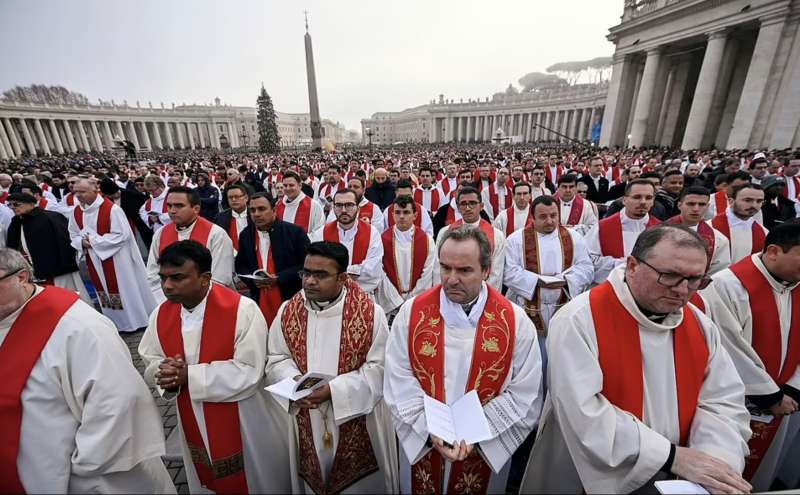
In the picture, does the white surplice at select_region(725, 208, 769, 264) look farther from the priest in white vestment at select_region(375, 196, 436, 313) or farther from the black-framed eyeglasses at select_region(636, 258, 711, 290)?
the priest in white vestment at select_region(375, 196, 436, 313)

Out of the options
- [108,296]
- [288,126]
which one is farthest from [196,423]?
[288,126]

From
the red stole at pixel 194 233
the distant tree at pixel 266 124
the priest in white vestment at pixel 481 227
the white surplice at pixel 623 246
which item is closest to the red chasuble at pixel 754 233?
the white surplice at pixel 623 246

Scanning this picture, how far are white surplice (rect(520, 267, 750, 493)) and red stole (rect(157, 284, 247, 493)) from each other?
2.23 metres

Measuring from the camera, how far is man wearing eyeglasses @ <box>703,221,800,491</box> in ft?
7.86

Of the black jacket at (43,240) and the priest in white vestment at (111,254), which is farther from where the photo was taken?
the priest in white vestment at (111,254)

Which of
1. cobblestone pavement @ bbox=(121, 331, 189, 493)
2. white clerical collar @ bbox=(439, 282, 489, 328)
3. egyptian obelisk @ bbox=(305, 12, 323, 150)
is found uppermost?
egyptian obelisk @ bbox=(305, 12, 323, 150)

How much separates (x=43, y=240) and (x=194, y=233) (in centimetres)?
283

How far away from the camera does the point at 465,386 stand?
221 cm

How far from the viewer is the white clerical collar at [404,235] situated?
483 centimetres

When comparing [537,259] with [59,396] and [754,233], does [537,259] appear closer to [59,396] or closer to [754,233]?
[754,233]

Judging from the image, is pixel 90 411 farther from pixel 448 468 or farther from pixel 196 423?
pixel 448 468

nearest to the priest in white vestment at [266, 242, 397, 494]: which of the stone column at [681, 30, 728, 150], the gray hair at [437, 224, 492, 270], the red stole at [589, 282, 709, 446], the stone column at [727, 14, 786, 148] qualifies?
the gray hair at [437, 224, 492, 270]

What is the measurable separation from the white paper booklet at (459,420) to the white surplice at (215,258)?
3176 mm

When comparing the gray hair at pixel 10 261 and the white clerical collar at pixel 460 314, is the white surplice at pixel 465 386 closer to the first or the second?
the white clerical collar at pixel 460 314
